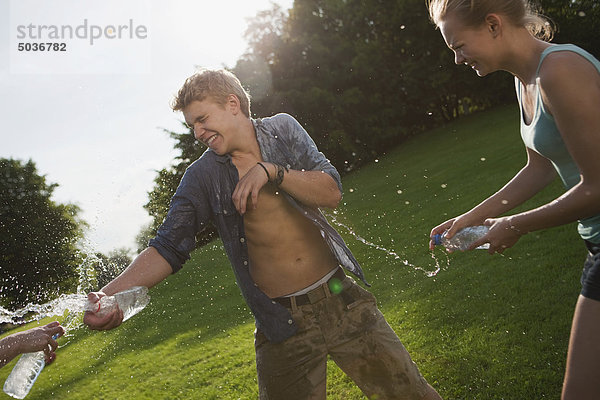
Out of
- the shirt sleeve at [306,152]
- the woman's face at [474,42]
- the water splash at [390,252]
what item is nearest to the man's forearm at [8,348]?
the shirt sleeve at [306,152]

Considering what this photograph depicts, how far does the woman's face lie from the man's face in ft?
4.67

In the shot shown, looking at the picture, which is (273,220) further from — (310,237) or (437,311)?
(437,311)

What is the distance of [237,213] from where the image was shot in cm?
306

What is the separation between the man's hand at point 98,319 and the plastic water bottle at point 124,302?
2cm

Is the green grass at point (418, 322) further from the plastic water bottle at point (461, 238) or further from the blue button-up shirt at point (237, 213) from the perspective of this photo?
the blue button-up shirt at point (237, 213)

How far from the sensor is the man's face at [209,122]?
2.98 m

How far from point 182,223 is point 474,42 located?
1.90 m

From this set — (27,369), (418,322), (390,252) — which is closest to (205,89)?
(27,369)

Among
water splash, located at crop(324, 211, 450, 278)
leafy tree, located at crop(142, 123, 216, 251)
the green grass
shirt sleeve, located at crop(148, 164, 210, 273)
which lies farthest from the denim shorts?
leafy tree, located at crop(142, 123, 216, 251)

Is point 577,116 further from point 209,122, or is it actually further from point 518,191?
point 209,122

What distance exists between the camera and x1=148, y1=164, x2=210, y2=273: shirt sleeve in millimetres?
2846

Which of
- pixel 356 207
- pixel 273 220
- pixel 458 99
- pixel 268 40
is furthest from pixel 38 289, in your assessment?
pixel 273 220

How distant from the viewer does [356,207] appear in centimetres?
1778

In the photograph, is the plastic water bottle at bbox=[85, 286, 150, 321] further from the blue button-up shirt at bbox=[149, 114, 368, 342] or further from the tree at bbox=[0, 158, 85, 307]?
the tree at bbox=[0, 158, 85, 307]
